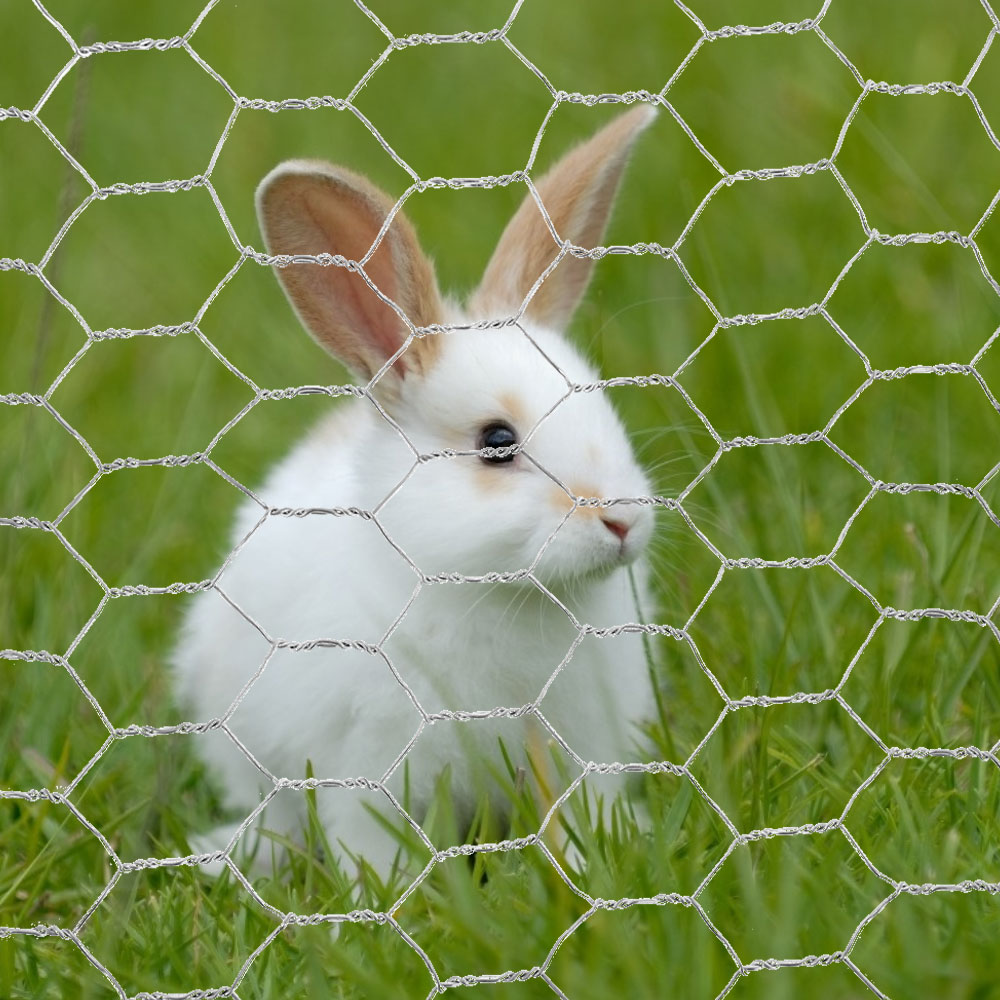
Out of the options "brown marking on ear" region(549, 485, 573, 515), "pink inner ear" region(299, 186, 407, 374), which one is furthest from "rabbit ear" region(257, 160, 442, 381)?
"brown marking on ear" region(549, 485, 573, 515)

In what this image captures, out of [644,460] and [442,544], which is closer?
[442,544]

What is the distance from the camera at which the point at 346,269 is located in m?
1.85

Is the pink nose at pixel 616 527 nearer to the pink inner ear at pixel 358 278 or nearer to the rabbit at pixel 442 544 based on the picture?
the rabbit at pixel 442 544

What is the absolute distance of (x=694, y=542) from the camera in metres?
2.23

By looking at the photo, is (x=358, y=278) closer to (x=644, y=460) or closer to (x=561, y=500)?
(x=561, y=500)

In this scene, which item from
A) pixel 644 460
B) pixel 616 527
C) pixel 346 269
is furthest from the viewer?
pixel 644 460

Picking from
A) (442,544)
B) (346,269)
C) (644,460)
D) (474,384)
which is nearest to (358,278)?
(346,269)

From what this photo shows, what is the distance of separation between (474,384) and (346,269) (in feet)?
0.67

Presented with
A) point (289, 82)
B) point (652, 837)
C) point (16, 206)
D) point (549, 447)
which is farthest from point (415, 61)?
point (652, 837)

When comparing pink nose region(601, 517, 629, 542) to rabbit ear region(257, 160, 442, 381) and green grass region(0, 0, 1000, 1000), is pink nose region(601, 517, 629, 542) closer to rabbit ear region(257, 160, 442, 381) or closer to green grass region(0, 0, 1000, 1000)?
green grass region(0, 0, 1000, 1000)

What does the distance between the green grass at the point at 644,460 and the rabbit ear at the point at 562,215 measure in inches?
10.2

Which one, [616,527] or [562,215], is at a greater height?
[562,215]

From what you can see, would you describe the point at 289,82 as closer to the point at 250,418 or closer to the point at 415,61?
the point at 415,61

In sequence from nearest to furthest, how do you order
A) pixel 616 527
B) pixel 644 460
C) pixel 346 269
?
pixel 616 527, pixel 346 269, pixel 644 460
